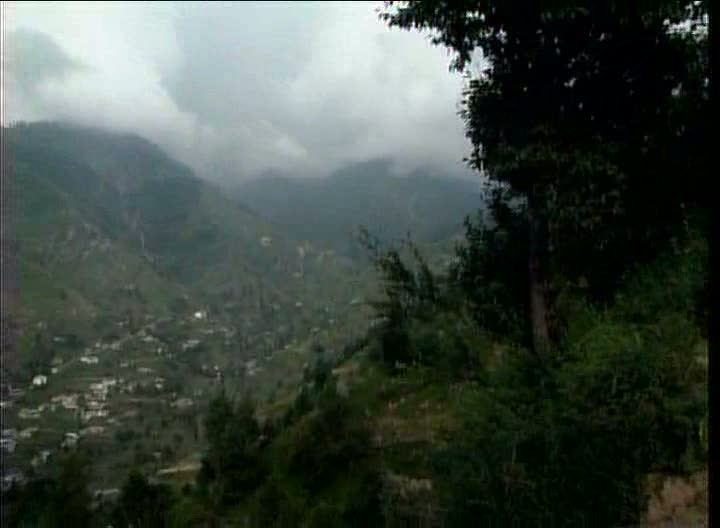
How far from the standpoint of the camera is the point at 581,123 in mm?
8828

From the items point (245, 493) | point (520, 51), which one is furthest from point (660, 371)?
point (245, 493)

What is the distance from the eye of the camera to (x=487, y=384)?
30.9ft

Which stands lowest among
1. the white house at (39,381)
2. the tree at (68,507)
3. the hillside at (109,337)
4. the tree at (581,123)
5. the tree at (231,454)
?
the tree at (68,507)

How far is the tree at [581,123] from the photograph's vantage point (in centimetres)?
840

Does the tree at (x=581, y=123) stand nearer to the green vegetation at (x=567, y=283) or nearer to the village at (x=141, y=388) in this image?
the green vegetation at (x=567, y=283)

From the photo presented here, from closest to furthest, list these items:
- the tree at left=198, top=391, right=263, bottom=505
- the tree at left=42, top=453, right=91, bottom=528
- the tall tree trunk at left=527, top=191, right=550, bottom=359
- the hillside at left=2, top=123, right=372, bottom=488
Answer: the tree at left=42, top=453, right=91, bottom=528 < the tall tree trunk at left=527, top=191, right=550, bottom=359 < the tree at left=198, top=391, right=263, bottom=505 < the hillside at left=2, top=123, right=372, bottom=488

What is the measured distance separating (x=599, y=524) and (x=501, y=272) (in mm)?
4421

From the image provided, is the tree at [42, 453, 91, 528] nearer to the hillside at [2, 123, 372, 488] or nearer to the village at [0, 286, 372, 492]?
the village at [0, 286, 372, 492]

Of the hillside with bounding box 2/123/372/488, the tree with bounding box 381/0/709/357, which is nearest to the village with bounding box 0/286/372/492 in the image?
the hillside with bounding box 2/123/372/488

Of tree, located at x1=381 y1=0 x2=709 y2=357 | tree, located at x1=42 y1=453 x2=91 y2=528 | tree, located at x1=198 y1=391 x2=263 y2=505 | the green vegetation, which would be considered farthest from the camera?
tree, located at x1=198 y1=391 x2=263 y2=505

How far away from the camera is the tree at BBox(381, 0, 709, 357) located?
8.40m

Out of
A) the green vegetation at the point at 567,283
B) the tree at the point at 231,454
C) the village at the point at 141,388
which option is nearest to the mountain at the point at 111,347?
the village at the point at 141,388

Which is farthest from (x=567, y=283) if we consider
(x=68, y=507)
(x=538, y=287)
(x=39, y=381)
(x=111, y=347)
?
(x=111, y=347)

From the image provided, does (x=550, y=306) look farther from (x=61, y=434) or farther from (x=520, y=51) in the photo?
(x=61, y=434)
